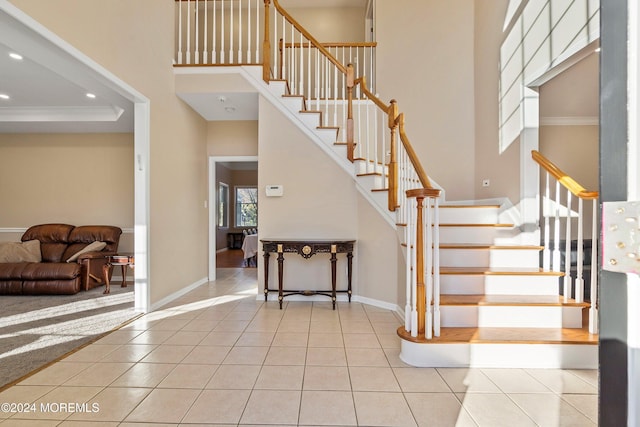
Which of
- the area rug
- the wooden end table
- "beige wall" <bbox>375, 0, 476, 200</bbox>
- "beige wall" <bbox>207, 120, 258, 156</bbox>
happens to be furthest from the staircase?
the wooden end table

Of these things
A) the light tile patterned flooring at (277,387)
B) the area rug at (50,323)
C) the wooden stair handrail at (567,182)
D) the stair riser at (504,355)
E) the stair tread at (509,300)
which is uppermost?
the wooden stair handrail at (567,182)

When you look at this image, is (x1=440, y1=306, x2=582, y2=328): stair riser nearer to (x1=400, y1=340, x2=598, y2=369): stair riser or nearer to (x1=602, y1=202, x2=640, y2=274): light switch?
(x1=400, y1=340, x2=598, y2=369): stair riser

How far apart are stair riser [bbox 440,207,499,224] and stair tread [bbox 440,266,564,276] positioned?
70 centimetres

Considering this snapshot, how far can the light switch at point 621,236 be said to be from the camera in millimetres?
551

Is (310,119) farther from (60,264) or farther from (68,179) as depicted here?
(68,179)

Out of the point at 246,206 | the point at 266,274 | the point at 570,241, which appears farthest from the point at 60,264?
the point at 246,206

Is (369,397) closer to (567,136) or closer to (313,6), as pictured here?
(567,136)

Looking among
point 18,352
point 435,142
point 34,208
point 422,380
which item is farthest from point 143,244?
point 435,142

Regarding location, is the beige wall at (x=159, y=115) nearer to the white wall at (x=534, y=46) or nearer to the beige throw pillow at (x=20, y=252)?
the beige throw pillow at (x=20, y=252)

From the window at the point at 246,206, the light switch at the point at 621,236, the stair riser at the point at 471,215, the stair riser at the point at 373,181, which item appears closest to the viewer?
the light switch at the point at 621,236

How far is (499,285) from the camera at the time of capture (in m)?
2.80

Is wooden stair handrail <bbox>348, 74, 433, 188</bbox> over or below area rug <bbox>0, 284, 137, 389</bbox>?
over

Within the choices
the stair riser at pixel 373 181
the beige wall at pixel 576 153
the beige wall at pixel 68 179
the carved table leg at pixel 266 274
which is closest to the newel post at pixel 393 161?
the stair riser at pixel 373 181

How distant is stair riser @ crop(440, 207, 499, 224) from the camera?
3.57 meters
